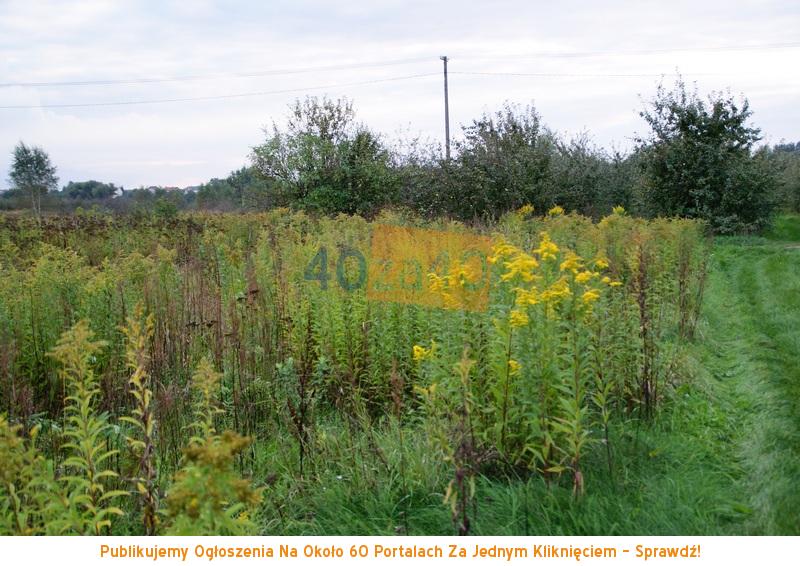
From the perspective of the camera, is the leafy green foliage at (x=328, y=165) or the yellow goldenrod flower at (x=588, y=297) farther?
the leafy green foliage at (x=328, y=165)

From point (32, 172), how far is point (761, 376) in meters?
25.9

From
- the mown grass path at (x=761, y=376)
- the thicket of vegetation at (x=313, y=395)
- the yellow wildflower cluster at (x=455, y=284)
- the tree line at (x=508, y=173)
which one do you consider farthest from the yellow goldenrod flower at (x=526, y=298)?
the tree line at (x=508, y=173)

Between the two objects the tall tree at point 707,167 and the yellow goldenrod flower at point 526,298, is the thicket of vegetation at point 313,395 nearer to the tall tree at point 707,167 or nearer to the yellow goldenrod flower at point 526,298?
the yellow goldenrod flower at point 526,298

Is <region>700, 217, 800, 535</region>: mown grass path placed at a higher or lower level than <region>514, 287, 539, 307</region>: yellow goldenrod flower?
lower

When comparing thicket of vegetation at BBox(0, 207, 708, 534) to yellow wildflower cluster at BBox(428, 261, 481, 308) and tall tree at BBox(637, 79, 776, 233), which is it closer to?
yellow wildflower cluster at BBox(428, 261, 481, 308)

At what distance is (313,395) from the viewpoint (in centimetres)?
411

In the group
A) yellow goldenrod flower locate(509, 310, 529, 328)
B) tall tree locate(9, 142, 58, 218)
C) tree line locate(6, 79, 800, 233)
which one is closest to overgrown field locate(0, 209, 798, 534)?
yellow goldenrod flower locate(509, 310, 529, 328)

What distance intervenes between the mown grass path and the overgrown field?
1.0 inches

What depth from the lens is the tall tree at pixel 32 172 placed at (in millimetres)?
25109

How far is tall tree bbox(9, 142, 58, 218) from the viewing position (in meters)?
25.1

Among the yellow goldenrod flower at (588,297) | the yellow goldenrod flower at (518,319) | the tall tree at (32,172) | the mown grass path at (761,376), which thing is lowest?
the mown grass path at (761,376)

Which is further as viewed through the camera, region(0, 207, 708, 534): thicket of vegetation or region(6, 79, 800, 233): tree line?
region(6, 79, 800, 233): tree line

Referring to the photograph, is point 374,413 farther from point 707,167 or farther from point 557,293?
point 707,167

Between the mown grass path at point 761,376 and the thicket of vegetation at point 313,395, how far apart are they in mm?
451
